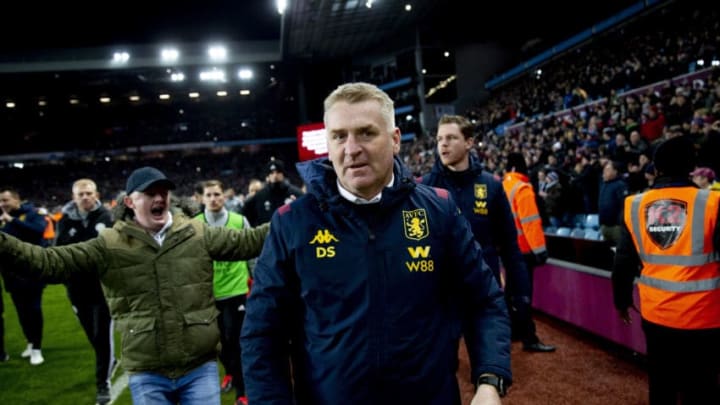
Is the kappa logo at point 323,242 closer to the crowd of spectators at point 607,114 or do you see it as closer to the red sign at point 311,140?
the crowd of spectators at point 607,114

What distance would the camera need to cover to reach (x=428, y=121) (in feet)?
107

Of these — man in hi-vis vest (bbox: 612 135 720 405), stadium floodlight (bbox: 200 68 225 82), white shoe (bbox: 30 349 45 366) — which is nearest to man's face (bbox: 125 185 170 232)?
man in hi-vis vest (bbox: 612 135 720 405)

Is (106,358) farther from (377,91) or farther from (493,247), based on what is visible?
(377,91)

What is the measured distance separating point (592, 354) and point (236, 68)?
34.7m

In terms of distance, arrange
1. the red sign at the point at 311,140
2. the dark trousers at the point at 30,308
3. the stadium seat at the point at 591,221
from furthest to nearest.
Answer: the red sign at the point at 311,140, the stadium seat at the point at 591,221, the dark trousers at the point at 30,308

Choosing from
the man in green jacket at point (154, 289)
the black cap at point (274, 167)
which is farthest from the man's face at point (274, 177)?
the man in green jacket at point (154, 289)

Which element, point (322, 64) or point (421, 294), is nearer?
point (421, 294)

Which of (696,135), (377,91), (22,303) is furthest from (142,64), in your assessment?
(377,91)

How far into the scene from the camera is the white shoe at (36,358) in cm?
594

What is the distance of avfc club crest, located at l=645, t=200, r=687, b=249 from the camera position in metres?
2.60

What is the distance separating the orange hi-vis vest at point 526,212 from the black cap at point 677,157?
7.50ft

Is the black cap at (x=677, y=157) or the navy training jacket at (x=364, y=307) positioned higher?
the black cap at (x=677, y=157)

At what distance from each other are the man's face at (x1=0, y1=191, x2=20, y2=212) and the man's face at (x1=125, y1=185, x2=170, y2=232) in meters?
3.96

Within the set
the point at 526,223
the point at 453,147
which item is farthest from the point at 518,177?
the point at 453,147
